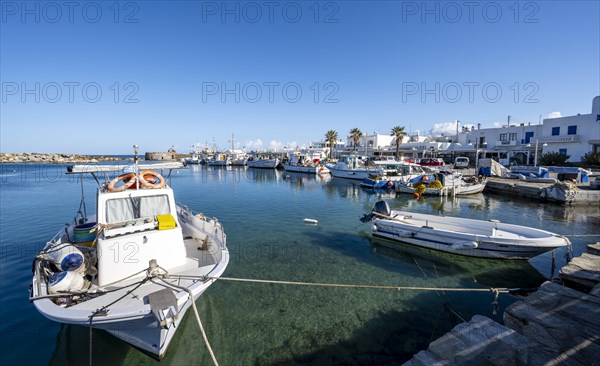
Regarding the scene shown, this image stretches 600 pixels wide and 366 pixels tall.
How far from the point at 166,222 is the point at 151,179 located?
256cm

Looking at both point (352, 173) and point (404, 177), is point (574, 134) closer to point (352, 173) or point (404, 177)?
point (404, 177)

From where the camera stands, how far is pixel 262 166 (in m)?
73.7

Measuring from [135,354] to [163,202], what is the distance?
13.1 ft

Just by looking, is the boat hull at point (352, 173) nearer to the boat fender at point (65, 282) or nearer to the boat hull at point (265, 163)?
the boat hull at point (265, 163)

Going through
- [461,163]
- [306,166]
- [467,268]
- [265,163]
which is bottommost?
[467,268]

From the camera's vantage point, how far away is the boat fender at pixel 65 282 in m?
5.68

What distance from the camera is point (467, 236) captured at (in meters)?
11.0

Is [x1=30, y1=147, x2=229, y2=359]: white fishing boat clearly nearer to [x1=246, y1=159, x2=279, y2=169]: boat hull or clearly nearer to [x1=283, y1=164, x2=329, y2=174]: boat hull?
[x1=283, y1=164, x2=329, y2=174]: boat hull

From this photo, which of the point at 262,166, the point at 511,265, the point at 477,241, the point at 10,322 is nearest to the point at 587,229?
the point at 511,265

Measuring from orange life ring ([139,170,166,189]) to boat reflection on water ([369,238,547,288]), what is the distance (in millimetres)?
9560

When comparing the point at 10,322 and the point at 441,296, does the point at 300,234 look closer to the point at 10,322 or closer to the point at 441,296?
the point at 441,296

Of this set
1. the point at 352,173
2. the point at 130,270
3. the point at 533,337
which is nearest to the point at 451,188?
the point at 352,173

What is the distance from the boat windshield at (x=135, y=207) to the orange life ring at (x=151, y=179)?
0.47 m

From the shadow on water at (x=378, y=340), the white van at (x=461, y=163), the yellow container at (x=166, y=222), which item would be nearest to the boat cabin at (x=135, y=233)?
the yellow container at (x=166, y=222)
